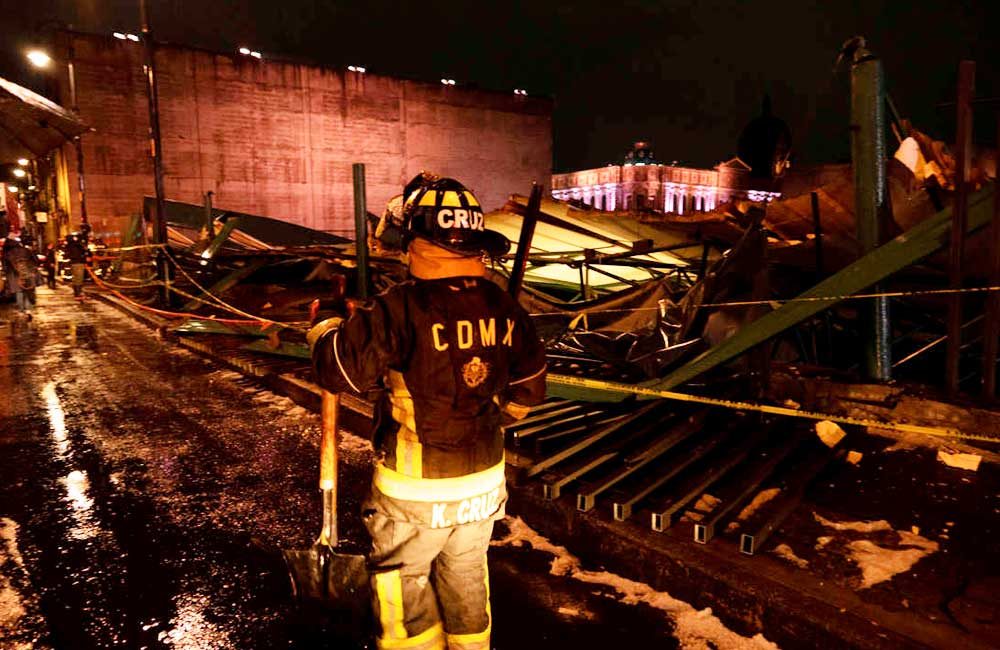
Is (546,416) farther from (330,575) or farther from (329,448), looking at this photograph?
(330,575)

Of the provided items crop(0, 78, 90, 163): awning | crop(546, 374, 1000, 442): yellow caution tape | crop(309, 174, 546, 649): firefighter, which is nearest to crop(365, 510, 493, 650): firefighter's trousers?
crop(309, 174, 546, 649): firefighter

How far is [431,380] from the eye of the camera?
2217 mm

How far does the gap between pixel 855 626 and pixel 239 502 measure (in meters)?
3.68

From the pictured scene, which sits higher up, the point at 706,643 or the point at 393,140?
the point at 393,140

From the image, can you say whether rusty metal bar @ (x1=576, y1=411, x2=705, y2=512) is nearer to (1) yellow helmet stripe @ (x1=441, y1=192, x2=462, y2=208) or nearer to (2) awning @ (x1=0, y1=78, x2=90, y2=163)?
(1) yellow helmet stripe @ (x1=441, y1=192, x2=462, y2=208)

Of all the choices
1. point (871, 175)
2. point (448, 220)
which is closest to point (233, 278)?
point (871, 175)

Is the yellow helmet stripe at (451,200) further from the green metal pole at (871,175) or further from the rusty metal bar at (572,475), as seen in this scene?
the green metal pole at (871,175)

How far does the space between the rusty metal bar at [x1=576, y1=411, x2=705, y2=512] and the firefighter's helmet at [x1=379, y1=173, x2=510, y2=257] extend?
1.95 meters

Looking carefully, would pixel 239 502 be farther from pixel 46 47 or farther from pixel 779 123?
pixel 779 123

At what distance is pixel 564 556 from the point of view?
3.64 m

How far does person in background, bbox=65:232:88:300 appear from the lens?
17.1 metres

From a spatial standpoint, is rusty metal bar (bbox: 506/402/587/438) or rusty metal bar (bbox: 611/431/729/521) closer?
rusty metal bar (bbox: 611/431/729/521)

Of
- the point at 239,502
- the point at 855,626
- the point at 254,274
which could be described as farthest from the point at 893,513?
the point at 254,274

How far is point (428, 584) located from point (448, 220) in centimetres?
137
